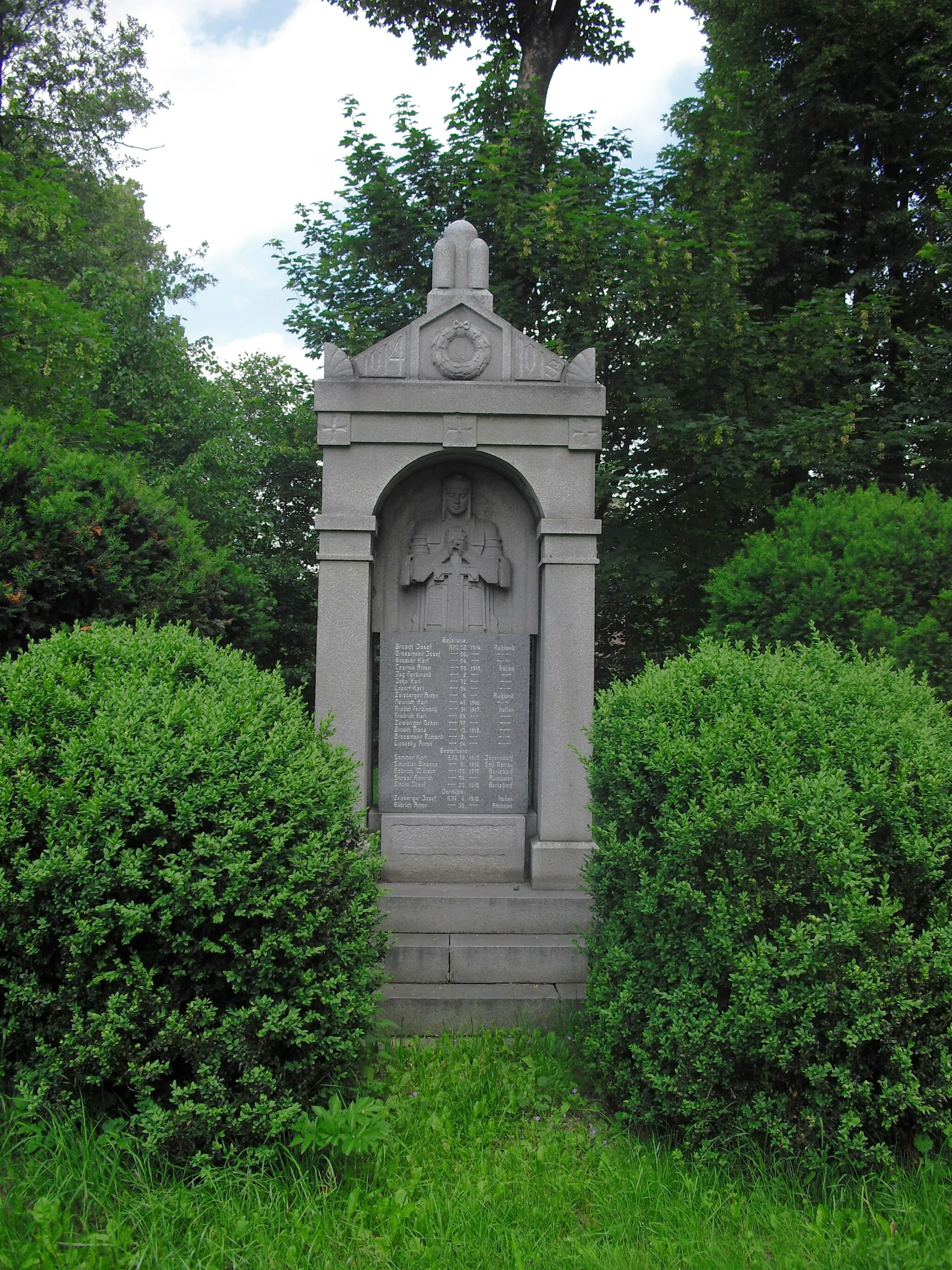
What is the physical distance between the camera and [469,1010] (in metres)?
4.88

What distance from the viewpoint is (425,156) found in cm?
1320

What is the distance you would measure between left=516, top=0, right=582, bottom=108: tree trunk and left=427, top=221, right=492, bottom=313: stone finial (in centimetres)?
1009

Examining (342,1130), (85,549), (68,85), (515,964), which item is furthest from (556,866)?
(68,85)

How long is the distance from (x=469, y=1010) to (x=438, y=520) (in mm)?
A: 3494

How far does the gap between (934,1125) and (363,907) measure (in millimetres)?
2301

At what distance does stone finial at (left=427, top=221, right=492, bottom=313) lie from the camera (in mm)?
6391

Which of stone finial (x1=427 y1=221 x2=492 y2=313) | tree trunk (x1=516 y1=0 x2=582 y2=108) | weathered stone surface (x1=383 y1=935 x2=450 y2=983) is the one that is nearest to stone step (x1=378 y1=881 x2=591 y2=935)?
weathered stone surface (x1=383 y1=935 x2=450 y2=983)

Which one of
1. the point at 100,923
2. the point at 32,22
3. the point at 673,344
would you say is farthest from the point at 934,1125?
the point at 32,22

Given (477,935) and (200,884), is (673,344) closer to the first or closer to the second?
(477,935)

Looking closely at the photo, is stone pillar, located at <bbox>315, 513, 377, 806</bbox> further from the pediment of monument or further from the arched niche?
the pediment of monument

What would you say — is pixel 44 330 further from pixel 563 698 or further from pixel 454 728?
pixel 563 698

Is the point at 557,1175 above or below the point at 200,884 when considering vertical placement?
below

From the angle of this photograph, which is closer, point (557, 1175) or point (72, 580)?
point (557, 1175)

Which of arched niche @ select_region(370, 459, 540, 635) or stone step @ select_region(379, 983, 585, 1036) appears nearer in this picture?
stone step @ select_region(379, 983, 585, 1036)
